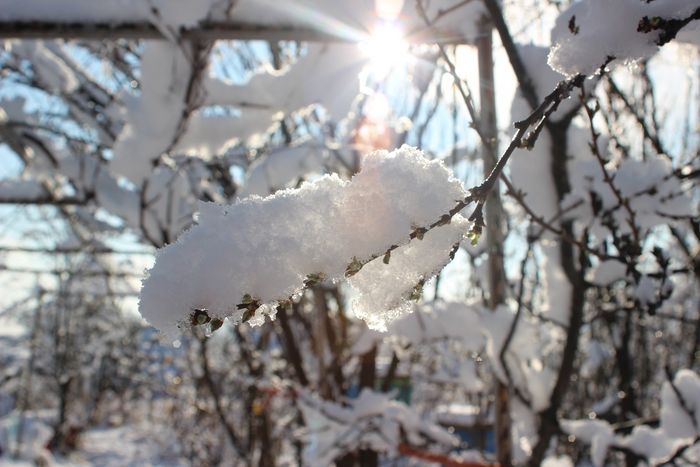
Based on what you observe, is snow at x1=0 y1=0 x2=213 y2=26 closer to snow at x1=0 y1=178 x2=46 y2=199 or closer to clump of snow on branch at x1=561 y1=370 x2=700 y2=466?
snow at x1=0 y1=178 x2=46 y2=199

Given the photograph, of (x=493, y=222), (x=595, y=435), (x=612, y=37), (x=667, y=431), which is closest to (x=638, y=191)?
(x=493, y=222)

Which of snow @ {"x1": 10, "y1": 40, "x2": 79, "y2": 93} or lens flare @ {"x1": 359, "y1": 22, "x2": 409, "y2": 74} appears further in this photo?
snow @ {"x1": 10, "y1": 40, "x2": 79, "y2": 93}

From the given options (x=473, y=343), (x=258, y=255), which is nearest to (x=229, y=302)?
(x=258, y=255)

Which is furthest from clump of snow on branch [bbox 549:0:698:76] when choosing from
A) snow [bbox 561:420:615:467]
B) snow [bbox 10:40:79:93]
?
snow [bbox 10:40:79:93]

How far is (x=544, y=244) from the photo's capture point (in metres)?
1.89

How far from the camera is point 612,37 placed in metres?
0.66

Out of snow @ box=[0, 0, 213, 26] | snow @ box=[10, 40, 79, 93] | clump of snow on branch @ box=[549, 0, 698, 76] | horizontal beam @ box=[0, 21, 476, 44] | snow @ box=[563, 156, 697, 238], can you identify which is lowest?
clump of snow on branch @ box=[549, 0, 698, 76]

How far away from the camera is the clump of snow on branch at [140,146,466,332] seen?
52cm

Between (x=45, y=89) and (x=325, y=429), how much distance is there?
7.80ft

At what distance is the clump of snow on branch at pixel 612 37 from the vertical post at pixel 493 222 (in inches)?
33.7

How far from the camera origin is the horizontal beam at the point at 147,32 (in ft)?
5.88

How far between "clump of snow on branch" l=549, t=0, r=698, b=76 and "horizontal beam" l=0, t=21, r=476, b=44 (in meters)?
1.13

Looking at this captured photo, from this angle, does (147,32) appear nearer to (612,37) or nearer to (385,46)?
(385,46)

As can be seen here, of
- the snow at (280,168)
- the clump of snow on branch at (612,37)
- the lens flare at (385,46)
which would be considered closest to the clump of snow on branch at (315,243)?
the clump of snow on branch at (612,37)
